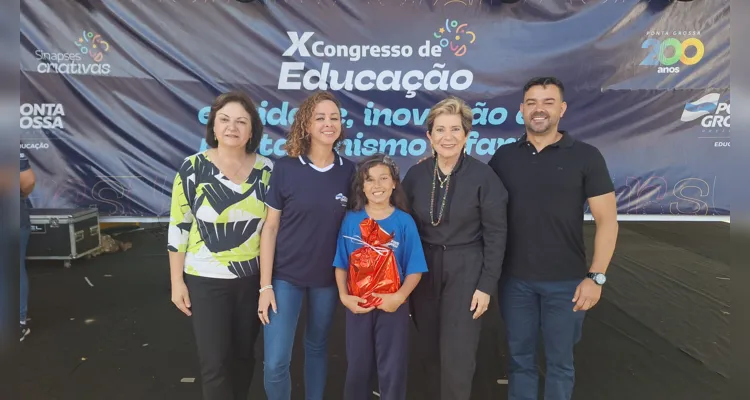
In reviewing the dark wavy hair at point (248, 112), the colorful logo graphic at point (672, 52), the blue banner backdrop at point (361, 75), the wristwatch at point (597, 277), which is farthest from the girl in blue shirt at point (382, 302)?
the colorful logo graphic at point (672, 52)

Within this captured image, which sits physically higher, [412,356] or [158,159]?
[158,159]

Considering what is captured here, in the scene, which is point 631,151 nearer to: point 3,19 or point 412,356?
point 412,356

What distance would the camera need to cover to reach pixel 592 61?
15.0 feet

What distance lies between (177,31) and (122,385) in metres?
3.51

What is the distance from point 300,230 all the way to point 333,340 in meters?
1.27

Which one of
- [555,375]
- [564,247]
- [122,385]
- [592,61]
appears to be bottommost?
[122,385]

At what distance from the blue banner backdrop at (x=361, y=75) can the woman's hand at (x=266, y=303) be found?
3.18 meters

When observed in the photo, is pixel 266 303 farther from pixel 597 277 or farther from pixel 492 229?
pixel 597 277

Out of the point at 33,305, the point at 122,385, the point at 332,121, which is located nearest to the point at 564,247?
the point at 332,121

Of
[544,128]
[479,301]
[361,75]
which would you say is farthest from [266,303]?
[361,75]

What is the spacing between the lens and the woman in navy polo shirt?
5.25 feet

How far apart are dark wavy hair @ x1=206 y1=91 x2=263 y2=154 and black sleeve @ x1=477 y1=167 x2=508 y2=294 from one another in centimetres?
85

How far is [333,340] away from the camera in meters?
2.65

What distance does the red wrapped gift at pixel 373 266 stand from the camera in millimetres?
1555
